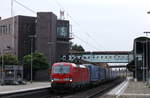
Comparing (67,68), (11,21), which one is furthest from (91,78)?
(11,21)

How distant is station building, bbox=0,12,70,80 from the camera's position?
11619 cm

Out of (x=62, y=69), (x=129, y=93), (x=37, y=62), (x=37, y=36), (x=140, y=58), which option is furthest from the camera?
(x=140, y=58)

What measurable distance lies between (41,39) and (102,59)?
1336 inches

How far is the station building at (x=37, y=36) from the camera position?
116188mm

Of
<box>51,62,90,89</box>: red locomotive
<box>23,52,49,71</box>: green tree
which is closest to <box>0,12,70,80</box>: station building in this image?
<box>23,52,49,71</box>: green tree

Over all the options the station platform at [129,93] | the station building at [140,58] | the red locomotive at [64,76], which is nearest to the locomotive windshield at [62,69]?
the red locomotive at [64,76]

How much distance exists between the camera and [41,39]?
11725 cm

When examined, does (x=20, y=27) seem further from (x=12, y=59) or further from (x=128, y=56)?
(x=128, y=56)

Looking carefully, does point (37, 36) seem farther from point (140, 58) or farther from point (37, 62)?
point (140, 58)

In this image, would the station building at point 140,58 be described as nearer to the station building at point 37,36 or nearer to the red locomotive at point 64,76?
the station building at point 37,36

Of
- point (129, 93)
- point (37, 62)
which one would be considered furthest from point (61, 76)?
point (37, 62)

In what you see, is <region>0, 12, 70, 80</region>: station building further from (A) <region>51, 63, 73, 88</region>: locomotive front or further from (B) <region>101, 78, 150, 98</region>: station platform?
(A) <region>51, 63, 73, 88</region>: locomotive front

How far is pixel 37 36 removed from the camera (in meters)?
118

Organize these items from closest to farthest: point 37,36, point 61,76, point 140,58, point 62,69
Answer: point 61,76 → point 62,69 → point 37,36 → point 140,58
